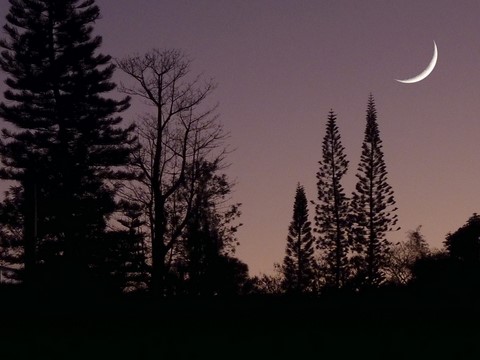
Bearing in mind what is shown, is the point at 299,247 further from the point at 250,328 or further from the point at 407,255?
the point at 250,328

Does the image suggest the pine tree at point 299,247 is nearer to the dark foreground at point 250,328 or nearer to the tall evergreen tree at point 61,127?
the tall evergreen tree at point 61,127

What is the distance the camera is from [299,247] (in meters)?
58.6

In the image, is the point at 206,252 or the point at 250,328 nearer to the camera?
the point at 250,328

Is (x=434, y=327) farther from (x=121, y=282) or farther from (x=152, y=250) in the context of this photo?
(x=121, y=282)

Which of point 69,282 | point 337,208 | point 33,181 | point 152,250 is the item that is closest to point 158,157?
point 152,250

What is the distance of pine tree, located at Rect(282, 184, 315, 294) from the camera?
5766 cm

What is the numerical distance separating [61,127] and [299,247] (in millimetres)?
20739

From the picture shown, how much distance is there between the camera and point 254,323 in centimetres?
1827

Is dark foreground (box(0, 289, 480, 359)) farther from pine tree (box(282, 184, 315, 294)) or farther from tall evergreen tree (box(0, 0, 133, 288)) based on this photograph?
pine tree (box(282, 184, 315, 294))

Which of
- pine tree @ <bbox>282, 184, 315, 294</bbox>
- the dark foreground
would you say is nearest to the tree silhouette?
pine tree @ <bbox>282, 184, 315, 294</bbox>

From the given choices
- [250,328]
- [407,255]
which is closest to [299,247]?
[407,255]

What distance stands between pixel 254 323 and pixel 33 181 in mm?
23989

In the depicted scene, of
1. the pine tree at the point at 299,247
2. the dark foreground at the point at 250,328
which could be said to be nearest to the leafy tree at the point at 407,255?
the pine tree at the point at 299,247

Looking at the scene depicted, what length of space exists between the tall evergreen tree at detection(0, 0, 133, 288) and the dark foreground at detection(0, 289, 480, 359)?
65.1 feet
